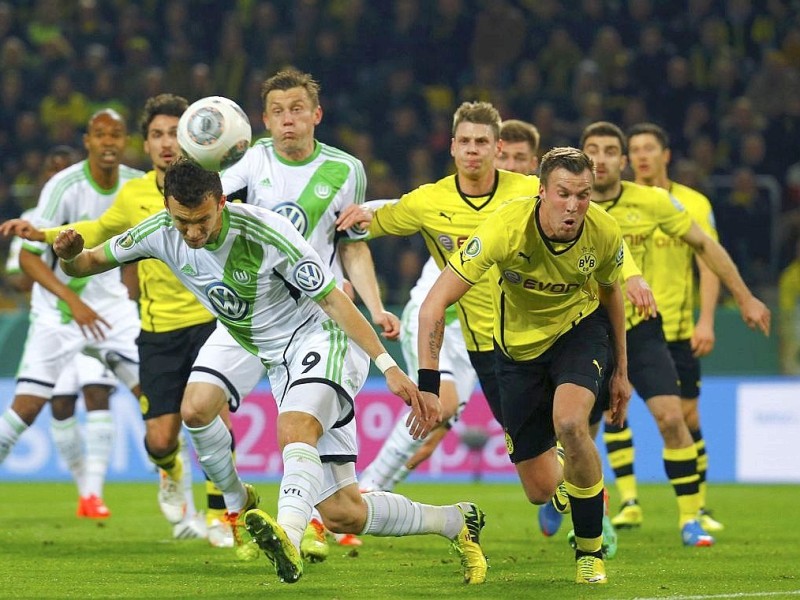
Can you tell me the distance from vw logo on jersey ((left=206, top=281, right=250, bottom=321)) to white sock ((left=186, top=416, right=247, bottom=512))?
1.09 meters

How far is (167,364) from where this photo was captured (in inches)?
343

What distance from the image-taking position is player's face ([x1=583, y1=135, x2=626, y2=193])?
9.20 m

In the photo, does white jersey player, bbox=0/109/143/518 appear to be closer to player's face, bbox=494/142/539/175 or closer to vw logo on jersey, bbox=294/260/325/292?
player's face, bbox=494/142/539/175

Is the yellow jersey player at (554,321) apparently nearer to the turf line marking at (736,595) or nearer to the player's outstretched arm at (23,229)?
the turf line marking at (736,595)

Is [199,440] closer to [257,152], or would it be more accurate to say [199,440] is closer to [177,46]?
[257,152]

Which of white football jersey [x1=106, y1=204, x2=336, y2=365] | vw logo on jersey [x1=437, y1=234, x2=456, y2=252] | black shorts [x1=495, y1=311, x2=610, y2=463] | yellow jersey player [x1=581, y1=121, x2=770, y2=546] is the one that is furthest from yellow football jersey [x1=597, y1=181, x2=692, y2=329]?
white football jersey [x1=106, y1=204, x2=336, y2=365]

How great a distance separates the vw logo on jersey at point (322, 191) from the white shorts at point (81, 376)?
378 cm

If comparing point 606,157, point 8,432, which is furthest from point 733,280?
point 8,432

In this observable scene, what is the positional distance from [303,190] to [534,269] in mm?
1860

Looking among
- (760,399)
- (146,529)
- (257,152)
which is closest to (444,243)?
(257,152)

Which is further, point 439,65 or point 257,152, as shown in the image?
point 439,65

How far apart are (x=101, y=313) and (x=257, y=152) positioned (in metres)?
3.02

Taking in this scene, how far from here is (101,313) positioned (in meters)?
10.7

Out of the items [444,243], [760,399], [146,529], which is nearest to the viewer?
[444,243]
